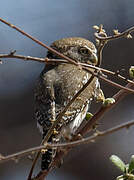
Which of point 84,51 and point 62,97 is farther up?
point 84,51

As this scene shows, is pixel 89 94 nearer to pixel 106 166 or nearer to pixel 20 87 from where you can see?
pixel 106 166

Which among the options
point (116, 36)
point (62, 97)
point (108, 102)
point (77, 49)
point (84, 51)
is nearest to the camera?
point (116, 36)

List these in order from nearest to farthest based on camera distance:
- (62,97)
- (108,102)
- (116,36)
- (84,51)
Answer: (116,36) < (108,102) < (62,97) < (84,51)

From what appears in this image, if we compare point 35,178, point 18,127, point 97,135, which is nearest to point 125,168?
point 35,178

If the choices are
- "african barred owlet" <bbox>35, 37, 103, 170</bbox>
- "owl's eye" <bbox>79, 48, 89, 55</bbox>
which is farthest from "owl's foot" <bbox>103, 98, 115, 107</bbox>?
"owl's eye" <bbox>79, 48, 89, 55</bbox>

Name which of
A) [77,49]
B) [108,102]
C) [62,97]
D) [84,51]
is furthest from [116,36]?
[77,49]

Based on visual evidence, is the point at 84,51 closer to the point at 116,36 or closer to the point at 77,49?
the point at 77,49

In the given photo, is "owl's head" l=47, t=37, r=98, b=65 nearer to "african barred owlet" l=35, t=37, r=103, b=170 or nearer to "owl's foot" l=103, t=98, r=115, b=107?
"african barred owlet" l=35, t=37, r=103, b=170

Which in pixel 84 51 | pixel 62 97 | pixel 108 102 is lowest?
pixel 62 97

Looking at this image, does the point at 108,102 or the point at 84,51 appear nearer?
the point at 108,102
